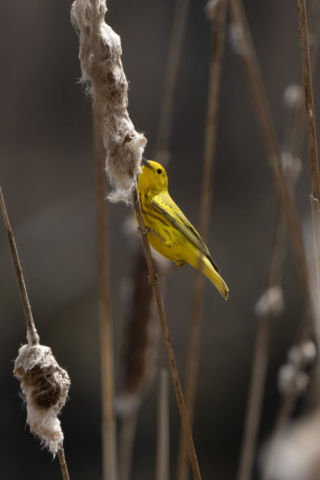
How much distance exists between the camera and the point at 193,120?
4551 millimetres

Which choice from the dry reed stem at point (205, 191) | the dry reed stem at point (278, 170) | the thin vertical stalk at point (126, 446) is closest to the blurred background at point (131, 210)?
the thin vertical stalk at point (126, 446)

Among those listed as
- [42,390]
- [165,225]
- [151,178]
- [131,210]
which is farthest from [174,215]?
[131,210]

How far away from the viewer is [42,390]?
3.53 feet

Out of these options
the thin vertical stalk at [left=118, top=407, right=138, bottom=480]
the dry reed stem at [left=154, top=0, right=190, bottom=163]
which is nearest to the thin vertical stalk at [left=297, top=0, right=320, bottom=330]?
the dry reed stem at [left=154, top=0, right=190, bottom=163]

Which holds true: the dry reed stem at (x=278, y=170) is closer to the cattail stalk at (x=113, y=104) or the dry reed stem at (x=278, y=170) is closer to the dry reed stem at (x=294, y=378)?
the cattail stalk at (x=113, y=104)

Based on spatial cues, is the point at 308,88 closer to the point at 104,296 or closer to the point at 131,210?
the point at 104,296

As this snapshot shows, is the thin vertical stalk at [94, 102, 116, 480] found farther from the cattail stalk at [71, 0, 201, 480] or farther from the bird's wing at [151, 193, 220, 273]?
the bird's wing at [151, 193, 220, 273]

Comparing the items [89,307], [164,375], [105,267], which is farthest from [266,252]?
[105,267]

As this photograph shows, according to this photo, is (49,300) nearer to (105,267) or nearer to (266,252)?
(266,252)

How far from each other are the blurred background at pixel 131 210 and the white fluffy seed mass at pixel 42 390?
2795 mm

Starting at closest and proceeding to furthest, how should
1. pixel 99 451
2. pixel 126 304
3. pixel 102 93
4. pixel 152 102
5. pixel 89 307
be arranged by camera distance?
pixel 102 93
pixel 126 304
pixel 99 451
pixel 89 307
pixel 152 102

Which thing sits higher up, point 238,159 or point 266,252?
point 238,159

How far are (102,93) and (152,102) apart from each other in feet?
11.9

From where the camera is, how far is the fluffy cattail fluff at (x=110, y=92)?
1012mm
